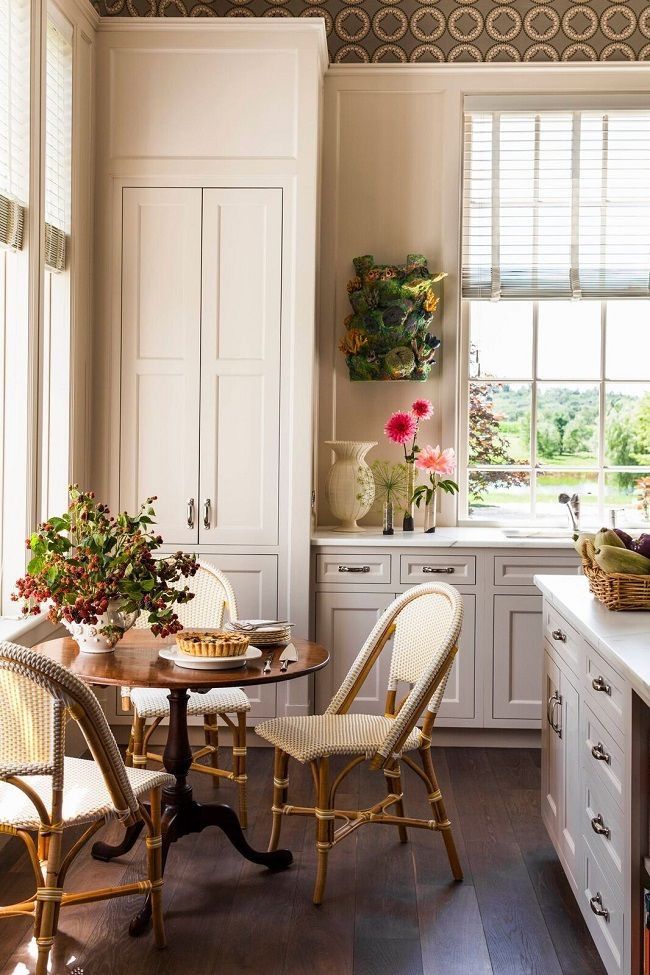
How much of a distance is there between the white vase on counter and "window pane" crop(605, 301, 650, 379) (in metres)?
1.25

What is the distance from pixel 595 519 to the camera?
4637 millimetres

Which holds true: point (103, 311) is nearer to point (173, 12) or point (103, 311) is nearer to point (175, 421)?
point (175, 421)

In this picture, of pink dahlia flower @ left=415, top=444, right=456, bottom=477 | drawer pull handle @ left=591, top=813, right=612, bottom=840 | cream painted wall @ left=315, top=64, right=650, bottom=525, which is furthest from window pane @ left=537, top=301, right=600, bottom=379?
drawer pull handle @ left=591, top=813, right=612, bottom=840

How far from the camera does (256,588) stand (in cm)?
411

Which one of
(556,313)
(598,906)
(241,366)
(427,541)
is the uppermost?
(556,313)

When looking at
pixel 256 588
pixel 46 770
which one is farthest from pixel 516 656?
pixel 46 770

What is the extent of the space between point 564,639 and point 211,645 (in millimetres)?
996

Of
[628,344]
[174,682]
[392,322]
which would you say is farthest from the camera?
[628,344]

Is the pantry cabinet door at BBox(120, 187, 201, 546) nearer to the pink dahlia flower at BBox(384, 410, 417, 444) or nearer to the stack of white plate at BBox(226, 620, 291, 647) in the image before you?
the pink dahlia flower at BBox(384, 410, 417, 444)

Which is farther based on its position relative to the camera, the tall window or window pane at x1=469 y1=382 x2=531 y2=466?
window pane at x1=469 y1=382 x2=531 y2=466

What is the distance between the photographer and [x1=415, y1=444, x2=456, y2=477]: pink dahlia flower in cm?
430

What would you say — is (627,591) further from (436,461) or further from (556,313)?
(556,313)

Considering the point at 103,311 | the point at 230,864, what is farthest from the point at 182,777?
the point at 103,311

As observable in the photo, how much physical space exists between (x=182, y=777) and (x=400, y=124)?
10.2 feet
